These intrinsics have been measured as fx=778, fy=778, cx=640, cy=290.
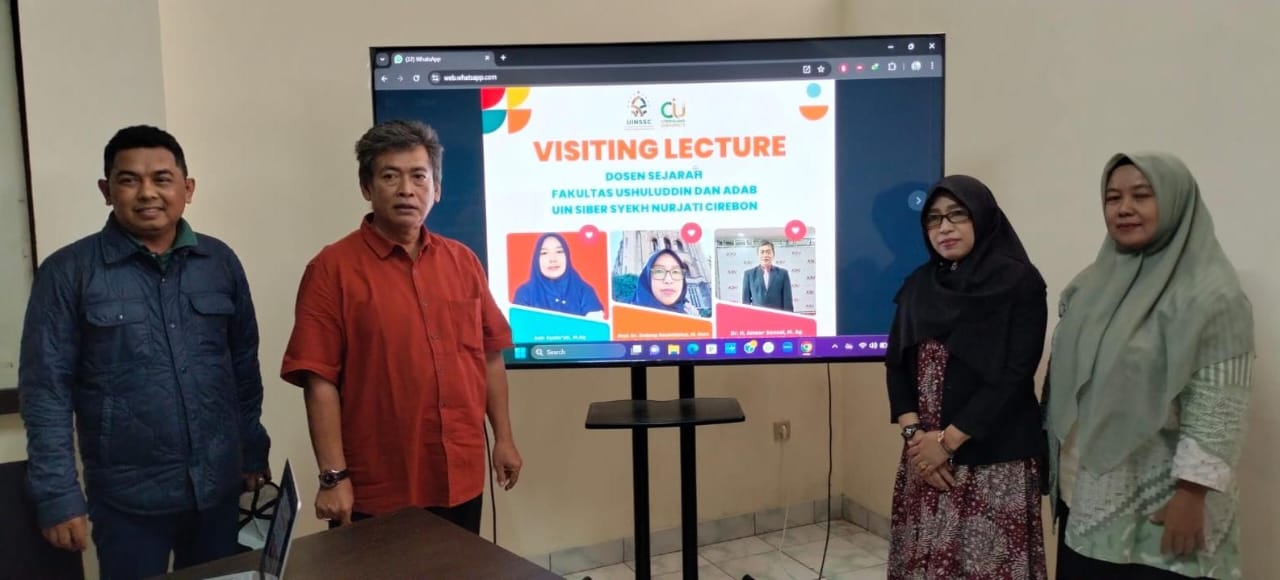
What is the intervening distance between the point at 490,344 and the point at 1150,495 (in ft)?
4.95

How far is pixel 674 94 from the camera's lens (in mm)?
2080

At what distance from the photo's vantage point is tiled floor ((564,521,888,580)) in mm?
2947

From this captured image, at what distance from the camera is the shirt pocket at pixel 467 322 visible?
1828 mm

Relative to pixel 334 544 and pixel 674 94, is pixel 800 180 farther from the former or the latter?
pixel 334 544

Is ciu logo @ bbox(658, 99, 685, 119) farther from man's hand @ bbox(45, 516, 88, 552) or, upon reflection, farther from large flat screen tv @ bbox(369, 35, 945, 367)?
man's hand @ bbox(45, 516, 88, 552)

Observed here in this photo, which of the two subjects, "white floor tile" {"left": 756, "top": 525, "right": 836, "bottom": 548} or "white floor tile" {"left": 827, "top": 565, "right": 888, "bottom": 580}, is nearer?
"white floor tile" {"left": 827, "top": 565, "right": 888, "bottom": 580}

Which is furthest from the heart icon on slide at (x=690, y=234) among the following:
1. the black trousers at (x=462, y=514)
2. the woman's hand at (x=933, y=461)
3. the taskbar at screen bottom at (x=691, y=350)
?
→ the black trousers at (x=462, y=514)

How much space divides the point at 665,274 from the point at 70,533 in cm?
147

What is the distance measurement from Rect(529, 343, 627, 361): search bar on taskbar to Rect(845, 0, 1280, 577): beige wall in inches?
55.7

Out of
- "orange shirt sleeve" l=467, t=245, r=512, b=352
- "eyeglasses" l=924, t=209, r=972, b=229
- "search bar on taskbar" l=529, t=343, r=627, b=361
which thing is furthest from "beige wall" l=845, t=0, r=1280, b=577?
"orange shirt sleeve" l=467, t=245, r=512, b=352

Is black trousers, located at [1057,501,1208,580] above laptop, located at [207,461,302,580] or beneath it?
beneath

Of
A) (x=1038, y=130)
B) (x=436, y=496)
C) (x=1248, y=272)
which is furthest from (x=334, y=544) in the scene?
(x=1038, y=130)

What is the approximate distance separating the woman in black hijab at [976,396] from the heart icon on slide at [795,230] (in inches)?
13.2

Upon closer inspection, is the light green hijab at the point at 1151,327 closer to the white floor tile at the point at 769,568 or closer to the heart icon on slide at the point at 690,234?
the heart icon on slide at the point at 690,234
